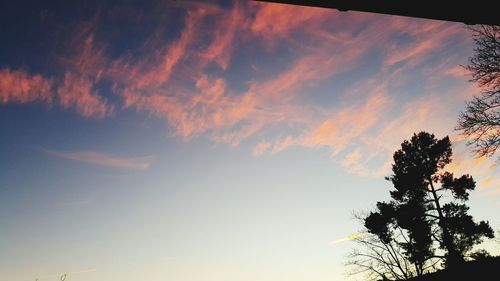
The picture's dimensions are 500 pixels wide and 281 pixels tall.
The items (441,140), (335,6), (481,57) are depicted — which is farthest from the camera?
(441,140)

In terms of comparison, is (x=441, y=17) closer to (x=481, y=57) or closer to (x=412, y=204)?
(x=481, y=57)

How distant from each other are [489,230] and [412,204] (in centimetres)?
515

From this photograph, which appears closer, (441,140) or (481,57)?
(481,57)

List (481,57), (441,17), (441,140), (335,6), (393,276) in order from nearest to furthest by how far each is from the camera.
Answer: (335,6)
(441,17)
(481,57)
(441,140)
(393,276)

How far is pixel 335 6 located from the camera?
5.93ft

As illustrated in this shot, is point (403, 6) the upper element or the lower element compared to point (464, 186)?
lower

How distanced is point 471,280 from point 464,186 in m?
20.0

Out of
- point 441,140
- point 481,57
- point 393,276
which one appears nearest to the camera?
point 481,57

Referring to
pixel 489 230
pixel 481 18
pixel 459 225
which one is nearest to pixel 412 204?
pixel 459 225

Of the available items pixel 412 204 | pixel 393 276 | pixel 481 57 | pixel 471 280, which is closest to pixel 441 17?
pixel 471 280

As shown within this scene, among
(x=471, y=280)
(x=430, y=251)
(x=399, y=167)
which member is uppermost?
(x=399, y=167)

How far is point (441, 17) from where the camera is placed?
2025 mm

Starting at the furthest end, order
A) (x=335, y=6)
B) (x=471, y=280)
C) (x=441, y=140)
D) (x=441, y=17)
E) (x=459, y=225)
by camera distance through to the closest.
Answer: (x=441, y=140) → (x=459, y=225) → (x=471, y=280) → (x=441, y=17) → (x=335, y=6)

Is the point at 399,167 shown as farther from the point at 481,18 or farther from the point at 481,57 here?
the point at 481,18
